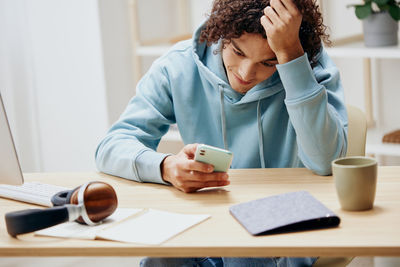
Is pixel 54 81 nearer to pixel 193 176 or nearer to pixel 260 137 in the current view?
pixel 260 137

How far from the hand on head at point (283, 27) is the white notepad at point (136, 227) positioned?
417 mm

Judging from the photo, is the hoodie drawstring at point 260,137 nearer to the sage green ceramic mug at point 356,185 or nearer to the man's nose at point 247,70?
the man's nose at point 247,70

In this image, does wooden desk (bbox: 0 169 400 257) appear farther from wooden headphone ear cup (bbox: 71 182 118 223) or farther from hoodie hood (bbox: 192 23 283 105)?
hoodie hood (bbox: 192 23 283 105)

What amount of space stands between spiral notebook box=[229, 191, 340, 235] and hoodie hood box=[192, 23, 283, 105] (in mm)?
407

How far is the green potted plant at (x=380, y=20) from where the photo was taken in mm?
2357

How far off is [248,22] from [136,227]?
555 millimetres

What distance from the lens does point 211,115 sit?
5.32 ft

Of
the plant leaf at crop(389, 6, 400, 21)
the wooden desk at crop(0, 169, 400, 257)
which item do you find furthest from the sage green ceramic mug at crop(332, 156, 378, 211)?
the plant leaf at crop(389, 6, 400, 21)

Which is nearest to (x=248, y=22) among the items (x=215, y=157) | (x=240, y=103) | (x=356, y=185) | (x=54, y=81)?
(x=240, y=103)

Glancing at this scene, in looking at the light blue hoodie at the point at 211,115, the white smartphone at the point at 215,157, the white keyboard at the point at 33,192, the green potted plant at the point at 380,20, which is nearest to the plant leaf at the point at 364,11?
the green potted plant at the point at 380,20

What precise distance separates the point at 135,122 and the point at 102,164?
0.14m

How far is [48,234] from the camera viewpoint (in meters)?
1.11

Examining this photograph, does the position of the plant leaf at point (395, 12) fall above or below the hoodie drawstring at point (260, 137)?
above

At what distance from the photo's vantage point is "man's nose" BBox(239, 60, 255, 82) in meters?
1.42
